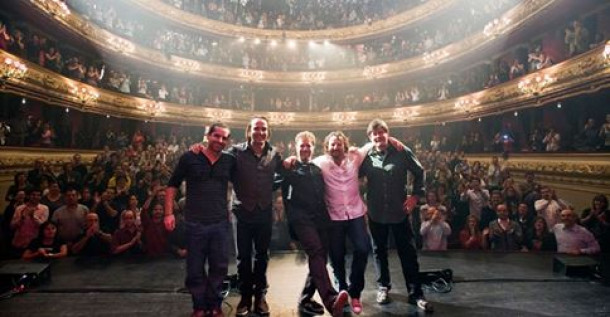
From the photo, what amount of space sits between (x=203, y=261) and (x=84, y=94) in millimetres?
14482

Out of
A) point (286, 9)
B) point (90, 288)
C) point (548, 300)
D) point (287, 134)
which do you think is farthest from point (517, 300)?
point (286, 9)

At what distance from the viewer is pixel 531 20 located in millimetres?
12539

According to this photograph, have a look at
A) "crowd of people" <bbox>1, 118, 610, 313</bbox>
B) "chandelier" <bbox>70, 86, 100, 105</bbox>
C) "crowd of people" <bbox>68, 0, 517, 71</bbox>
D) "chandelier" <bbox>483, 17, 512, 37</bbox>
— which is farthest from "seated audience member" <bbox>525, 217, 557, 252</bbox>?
"chandelier" <bbox>70, 86, 100, 105</bbox>

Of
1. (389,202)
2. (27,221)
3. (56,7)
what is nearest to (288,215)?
(389,202)

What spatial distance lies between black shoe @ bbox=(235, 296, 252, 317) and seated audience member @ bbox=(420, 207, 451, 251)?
3.60 metres

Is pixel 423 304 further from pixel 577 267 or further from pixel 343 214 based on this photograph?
pixel 577 267

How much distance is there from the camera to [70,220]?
565 centimetres

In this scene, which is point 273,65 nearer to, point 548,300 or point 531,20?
point 531,20

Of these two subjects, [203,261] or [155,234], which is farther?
[155,234]

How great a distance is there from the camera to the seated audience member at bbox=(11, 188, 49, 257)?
5345mm

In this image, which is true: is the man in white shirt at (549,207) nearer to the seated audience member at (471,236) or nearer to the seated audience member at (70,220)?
the seated audience member at (471,236)

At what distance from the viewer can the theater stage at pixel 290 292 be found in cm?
355

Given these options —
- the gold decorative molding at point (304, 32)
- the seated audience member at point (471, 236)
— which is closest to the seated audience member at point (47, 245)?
the seated audience member at point (471, 236)

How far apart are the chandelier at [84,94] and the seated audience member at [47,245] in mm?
10601
